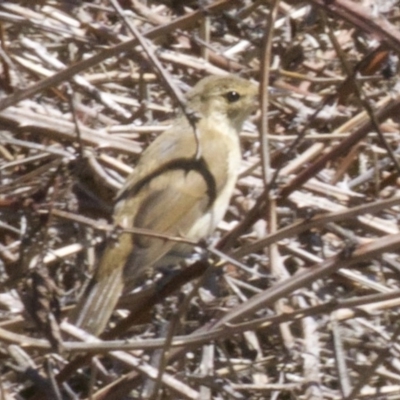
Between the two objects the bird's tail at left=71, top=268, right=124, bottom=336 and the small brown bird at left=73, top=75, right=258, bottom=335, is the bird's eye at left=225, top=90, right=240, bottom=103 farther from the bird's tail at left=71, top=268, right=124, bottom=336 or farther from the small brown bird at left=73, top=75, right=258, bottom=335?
the bird's tail at left=71, top=268, right=124, bottom=336

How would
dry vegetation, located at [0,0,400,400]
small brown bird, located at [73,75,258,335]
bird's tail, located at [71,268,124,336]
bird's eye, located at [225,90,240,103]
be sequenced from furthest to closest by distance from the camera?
bird's eye, located at [225,90,240,103] → small brown bird, located at [73,75,258,335] → bird's tail, located at [71,268,124,336] → dry vegetation, located at [0,0,400,400]

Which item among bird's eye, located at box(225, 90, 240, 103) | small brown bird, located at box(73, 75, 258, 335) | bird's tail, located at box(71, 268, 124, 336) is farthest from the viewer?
bird's eye, located at box(225, 90, 240, 103)

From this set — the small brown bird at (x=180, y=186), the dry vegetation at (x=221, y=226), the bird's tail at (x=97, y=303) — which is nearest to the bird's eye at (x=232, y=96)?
the small brown bird at (x=180, y=186)

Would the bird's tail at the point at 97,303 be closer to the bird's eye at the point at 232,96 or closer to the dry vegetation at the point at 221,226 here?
the dry vegetation at the point at 221,226

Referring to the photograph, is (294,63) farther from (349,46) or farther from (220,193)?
(220,193)

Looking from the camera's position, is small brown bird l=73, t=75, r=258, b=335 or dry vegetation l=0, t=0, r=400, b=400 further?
Answer: small brown bird l=73, t=75, r=258, b=335

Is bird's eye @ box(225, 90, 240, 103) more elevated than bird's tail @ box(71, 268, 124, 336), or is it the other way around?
bird's eye @ box(225, 90, 240, 103)

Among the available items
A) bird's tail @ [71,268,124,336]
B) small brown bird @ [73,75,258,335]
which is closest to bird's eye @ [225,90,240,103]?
small brown bird @ [73,75,258,335]
